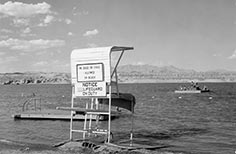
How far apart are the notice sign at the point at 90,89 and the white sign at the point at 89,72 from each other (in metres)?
0.22

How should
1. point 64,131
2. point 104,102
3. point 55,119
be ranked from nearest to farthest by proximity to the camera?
point 104,102, point 64,131, point 55,119

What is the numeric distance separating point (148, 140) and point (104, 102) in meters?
5.34

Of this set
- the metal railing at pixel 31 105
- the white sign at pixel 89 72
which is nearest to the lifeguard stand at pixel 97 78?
the white sign at pixel 89 72

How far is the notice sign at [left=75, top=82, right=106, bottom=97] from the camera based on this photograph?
16.2 metres

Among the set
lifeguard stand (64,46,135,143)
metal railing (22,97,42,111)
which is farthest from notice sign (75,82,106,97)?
metal railing (22,97,42,111)

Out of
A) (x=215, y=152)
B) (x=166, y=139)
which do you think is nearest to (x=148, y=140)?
(x=166, y=139)

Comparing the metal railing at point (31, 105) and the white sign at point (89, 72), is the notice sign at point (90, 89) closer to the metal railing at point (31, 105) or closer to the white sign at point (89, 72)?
the white sign at point (89, 72)

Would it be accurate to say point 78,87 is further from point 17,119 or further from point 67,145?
point 17,119

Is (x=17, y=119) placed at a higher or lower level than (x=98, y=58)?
lower

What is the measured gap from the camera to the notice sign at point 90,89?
16.2 metres

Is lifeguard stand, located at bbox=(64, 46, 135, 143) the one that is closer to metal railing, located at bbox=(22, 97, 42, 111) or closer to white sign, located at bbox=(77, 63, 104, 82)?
white sign, located at bbox=(77, 63, 104, 82)

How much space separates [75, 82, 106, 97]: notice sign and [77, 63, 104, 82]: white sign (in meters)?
0.22

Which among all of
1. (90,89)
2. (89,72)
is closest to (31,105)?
(90,89)

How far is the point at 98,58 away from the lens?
1593 cm
